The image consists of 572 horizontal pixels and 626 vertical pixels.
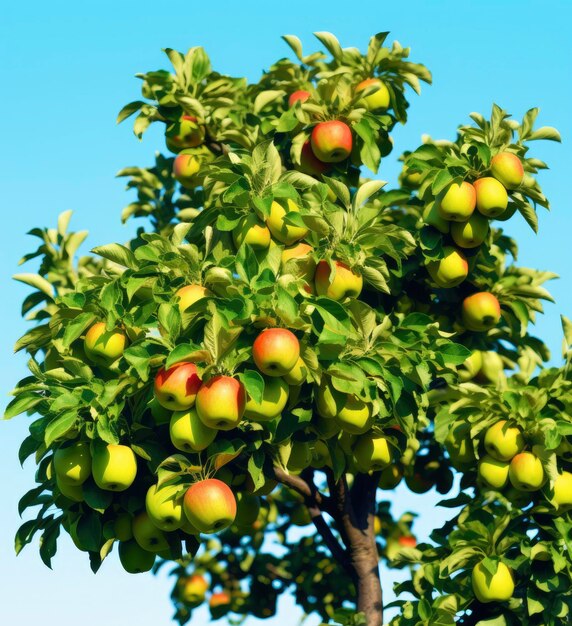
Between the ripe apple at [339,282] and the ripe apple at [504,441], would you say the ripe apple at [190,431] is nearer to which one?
the ripe apple at [339,282]

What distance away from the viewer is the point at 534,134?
754cm

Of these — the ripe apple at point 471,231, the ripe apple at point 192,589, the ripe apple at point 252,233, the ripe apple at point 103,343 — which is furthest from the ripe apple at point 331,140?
the ripe apple at point 192,589

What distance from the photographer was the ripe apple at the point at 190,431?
573cm

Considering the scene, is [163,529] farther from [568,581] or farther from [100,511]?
[568,581]

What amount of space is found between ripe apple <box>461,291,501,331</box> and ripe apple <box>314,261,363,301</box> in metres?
1.73

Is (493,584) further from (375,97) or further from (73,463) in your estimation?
(375,97)

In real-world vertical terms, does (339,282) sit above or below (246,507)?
above

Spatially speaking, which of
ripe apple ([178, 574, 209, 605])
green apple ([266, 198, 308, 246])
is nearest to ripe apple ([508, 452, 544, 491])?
green apple ([266, 198, 308, 246])

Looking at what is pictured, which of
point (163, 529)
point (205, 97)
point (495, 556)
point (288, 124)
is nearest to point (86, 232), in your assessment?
point (205, 97)

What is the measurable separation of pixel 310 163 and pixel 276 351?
2.51 meters

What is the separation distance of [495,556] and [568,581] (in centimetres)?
50

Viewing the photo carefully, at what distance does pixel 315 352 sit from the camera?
5871 mm

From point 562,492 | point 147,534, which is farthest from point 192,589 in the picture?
point 562,492

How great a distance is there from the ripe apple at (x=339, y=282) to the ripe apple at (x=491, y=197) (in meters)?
1.24
